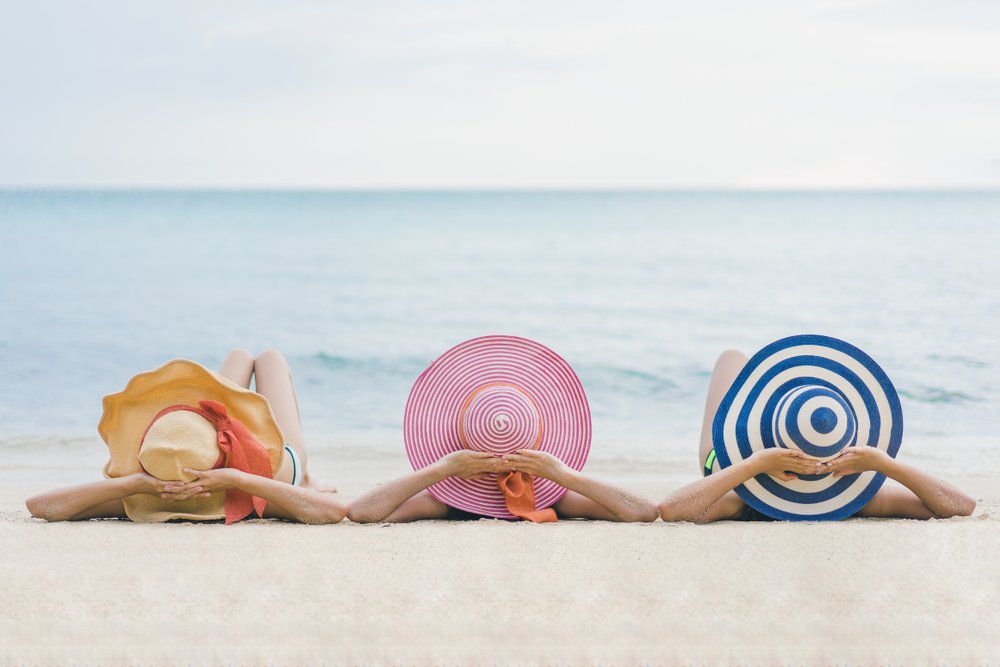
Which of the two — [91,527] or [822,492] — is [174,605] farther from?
[822,492]

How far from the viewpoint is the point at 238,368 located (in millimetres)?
5129

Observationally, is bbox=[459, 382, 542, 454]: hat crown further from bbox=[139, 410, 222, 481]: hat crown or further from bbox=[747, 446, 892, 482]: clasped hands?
bbox=[139, 410, 222, 481]: hat crown

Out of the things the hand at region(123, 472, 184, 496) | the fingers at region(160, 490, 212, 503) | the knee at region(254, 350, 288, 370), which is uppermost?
the knee at region(254, 350, 288, 370)

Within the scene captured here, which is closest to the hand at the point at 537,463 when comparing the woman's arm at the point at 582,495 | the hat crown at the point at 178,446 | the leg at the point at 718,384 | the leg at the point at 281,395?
the woman's arm at the point at 582,495

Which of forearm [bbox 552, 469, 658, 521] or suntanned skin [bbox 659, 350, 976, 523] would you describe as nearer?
suntanned skin [bbox 659, 350, 976, 523]

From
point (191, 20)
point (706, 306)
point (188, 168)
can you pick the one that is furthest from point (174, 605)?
point (188, 168)

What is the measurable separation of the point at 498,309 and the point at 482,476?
14.4m

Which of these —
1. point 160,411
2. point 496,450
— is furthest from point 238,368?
point 496,450

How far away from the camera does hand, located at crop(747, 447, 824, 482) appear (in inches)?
155

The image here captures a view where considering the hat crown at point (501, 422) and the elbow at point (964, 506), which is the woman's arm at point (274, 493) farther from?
the elbow at point (964, 506)

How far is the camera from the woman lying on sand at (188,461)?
403 centimetres

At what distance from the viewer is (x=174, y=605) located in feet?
10.5

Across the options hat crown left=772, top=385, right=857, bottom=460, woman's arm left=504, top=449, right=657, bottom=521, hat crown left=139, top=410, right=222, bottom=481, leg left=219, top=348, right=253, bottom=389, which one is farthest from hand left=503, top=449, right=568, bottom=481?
leg left=219, top=348, right=253, bottom=389

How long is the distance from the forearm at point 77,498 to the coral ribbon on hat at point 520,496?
60.6 inches
